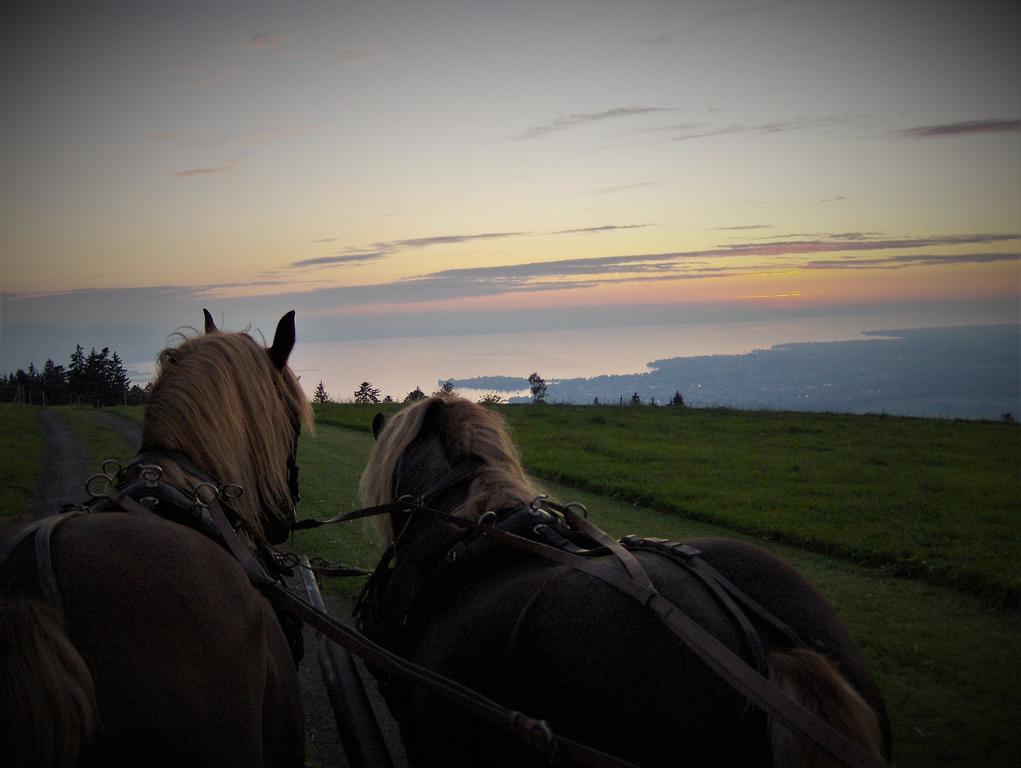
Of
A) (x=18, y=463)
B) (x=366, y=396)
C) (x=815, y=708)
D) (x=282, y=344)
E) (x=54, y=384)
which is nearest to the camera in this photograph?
(x=815, y=708)

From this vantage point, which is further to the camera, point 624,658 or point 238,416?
point 238,416

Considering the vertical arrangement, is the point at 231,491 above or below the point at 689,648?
above

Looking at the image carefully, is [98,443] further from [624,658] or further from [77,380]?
[77,380]

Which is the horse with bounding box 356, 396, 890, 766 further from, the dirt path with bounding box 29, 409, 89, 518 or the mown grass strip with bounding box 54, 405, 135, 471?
the mown grass strip with bounding box 54, 405, 135, 471

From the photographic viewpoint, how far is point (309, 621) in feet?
8.23

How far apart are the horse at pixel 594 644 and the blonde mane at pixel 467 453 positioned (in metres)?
0.01

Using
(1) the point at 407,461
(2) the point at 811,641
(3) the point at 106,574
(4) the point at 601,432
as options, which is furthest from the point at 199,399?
(4) the point at 601,432

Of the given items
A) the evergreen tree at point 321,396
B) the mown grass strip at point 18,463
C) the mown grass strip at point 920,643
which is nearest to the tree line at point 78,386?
the evergreen tree at point 321,396

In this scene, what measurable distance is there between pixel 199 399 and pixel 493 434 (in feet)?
4.31

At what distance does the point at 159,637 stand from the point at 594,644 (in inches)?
48.1

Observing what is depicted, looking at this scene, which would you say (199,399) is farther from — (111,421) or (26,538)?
(111,421)

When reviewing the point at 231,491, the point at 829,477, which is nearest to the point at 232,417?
the point at 231,491

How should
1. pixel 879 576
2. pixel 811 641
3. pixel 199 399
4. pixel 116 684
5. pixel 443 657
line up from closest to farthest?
pixel 116 684 < pixel 811 641 < pixel 443 657 < pixel 199 399 < pixel 879 576

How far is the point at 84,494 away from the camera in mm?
10750
